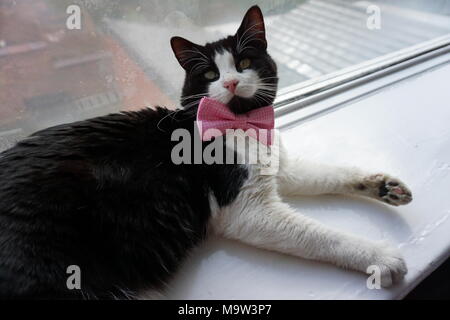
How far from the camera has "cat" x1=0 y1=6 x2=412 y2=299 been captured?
61 cm

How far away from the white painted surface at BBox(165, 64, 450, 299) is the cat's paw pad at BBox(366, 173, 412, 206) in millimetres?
24

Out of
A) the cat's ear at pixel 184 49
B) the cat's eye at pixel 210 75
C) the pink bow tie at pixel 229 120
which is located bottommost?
the pink bow tie at pixel 229 120

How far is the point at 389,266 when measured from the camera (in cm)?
68

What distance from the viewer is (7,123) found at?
0.91 meters

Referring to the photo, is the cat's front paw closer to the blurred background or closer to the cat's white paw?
the cat's white paw

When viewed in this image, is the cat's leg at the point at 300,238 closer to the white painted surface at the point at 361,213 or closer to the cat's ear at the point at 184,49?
the white painted surface at the point at 361,213

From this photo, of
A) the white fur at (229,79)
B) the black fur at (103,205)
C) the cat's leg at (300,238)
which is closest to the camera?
the black fur at (103,205)

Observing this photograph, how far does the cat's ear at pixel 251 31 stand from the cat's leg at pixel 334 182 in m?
0.32

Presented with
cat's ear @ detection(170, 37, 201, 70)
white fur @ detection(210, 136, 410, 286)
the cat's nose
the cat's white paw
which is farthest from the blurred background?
the cat's white paw

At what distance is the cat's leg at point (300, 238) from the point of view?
69 centimetres

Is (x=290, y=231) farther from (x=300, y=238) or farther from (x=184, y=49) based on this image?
(x=184, y=49)

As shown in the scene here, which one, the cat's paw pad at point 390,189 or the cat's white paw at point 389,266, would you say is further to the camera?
the cat's paw pad at point 390,189

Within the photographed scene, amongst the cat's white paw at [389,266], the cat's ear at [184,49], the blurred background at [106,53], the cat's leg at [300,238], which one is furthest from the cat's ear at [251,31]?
the cat's white paw at [389,266]
